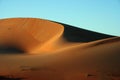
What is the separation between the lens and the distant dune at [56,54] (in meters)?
14.5

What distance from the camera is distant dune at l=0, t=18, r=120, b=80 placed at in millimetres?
14469

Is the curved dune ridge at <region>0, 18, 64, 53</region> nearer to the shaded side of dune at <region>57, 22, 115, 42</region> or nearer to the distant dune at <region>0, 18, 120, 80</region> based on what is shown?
the distant dune at <region>0, 18, 120, 80</region>

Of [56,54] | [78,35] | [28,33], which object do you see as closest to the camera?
[56,54]

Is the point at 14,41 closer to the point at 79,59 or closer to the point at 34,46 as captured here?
the point at 34,46

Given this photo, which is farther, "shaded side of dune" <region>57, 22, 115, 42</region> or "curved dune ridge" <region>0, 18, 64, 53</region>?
"shaded side of dune" <region>57, 22, 115, 42</region>

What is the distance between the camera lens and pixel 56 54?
68.7 ft

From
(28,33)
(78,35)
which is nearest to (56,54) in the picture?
(78,35)

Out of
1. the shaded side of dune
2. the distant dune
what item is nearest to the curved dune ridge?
the distant dune

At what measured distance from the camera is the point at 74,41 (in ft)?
101

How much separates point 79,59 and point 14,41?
14.4 m

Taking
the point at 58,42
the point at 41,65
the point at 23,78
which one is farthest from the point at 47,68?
the point at 58,42

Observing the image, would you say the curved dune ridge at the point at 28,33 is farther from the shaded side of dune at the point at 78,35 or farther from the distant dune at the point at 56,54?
the shaded side of dune at the point at 78,35

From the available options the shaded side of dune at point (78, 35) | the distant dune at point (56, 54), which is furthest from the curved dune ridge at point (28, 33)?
the shaded side of dune at point (78, 35)

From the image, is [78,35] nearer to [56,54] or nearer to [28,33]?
[28,33]
